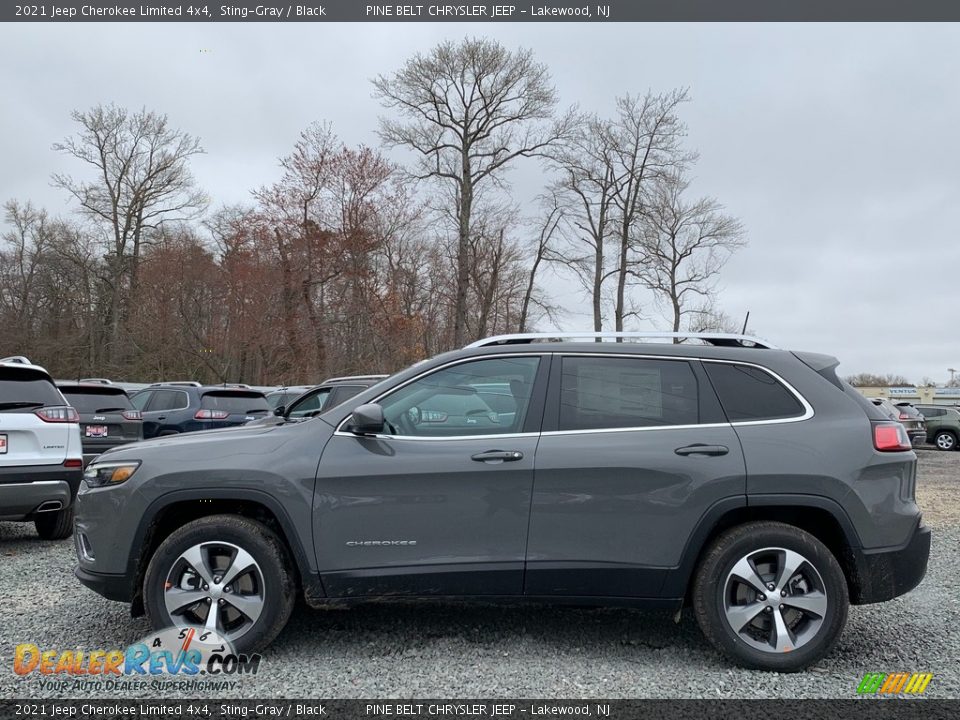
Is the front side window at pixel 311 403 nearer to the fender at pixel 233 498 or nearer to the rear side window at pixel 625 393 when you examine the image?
the fender at pixel 233 498

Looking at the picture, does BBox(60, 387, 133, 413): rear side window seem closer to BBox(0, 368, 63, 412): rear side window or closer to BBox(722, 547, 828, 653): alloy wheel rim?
BBox(0, 368, 63, 412): rear side window

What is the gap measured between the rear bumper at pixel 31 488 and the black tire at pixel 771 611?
541 centimetres

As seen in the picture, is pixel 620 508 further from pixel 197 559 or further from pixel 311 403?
pixel 311 403

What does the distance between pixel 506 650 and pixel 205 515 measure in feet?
6.09

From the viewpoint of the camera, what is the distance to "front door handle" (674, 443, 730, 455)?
3.83 meters

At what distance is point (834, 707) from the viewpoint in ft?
11.1

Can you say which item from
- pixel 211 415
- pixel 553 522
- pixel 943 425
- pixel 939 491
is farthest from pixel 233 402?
pixel 943 425

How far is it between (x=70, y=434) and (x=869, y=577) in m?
6.39

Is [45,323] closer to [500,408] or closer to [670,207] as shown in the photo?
[670,207]

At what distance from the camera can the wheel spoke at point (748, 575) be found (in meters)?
3.77

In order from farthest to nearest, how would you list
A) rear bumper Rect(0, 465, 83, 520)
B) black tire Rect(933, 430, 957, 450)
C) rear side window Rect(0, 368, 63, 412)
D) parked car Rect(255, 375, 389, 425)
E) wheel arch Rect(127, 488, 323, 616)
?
black tire Rect(933, 430, 957, 450) → parked car Rect(255, 375, 389, 425) → rear side window Rect(0, 368, 63, 412) → rear bumper Rect(0, 465, 83, 520) → wheel arch Rect(127, 488, 323, 616)

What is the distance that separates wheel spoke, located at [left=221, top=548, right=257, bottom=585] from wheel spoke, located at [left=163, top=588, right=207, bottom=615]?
6.6 inches

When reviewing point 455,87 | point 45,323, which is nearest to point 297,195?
point 455,87

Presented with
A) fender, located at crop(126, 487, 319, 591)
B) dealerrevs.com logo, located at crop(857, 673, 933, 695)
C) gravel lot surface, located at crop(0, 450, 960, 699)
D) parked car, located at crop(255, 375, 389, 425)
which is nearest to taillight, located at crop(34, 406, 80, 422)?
gravel lot surface, located at crop(0, 450, 960, 699)
